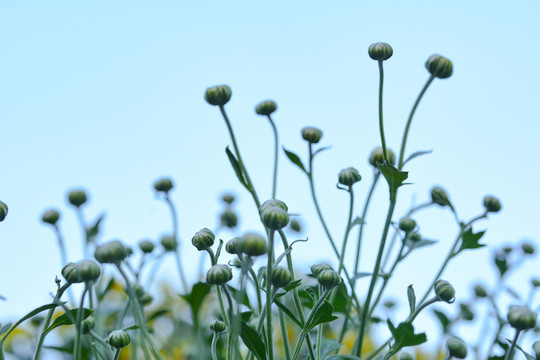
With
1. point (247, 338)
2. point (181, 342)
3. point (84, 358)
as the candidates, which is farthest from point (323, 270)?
point (181, 342)

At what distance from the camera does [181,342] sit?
65.8 inches

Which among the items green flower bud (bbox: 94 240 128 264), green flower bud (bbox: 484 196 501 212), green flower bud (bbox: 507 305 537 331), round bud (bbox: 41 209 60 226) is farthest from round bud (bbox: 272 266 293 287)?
round bud (bbox: 41 209 60 226)

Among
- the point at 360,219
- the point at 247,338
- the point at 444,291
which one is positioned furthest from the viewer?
the point at 360,219

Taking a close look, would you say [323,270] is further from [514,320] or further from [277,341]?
[277,341]

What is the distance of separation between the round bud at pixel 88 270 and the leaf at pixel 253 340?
14 cm

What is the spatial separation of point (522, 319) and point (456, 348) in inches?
4.4

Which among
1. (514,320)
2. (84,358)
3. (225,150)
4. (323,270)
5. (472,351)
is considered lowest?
(472,351)

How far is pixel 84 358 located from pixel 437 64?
0.81 m

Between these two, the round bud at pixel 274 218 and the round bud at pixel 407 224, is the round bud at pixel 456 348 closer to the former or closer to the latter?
the round bud at pixel 407 224

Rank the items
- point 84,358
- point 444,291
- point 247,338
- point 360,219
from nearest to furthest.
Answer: point 247,338
point 444,291
point 360,219
point 84,358

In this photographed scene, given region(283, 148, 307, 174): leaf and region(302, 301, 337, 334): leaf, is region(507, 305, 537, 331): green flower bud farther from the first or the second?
region(283, 148, 307, 174): leaf

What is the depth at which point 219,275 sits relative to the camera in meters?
0.61

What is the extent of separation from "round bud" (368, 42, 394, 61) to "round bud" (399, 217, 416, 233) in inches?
9.9

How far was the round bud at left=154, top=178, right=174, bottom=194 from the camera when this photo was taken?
3.49ft
